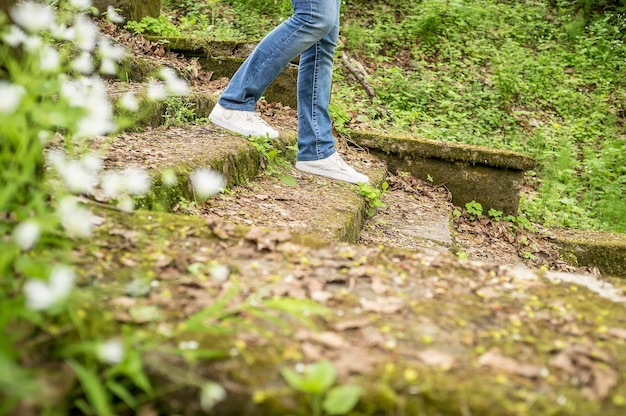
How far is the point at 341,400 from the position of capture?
1.05 meters

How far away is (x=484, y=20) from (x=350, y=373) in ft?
28.7

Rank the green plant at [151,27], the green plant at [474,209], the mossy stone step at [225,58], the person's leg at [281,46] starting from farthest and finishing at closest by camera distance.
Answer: the green plant at [151,27] → the mossy stone step at [225,58] → the green plant at [474,209] → the person's leg at [281,46]

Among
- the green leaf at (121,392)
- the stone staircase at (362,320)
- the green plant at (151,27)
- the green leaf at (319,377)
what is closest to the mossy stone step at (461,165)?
the green plant at (151,27)

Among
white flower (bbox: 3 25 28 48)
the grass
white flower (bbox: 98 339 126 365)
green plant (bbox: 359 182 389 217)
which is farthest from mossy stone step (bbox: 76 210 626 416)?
the grass

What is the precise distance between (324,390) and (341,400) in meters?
0.05

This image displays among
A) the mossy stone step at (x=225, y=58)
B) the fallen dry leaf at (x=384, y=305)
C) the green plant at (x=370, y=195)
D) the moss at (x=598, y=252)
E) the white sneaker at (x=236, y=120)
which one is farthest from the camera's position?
the mossy stone step at (x=225, y=58)

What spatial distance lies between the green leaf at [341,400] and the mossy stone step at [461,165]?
12.0 feet

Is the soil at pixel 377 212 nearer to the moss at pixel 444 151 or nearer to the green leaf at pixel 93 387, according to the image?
the moss at pixel 444 151

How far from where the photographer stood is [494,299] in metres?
1.53

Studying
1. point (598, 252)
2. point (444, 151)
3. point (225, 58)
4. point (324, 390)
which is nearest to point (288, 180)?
point (444, 151)

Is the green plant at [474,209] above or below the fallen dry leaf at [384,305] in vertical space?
below

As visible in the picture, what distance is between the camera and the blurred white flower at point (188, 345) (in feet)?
3.76

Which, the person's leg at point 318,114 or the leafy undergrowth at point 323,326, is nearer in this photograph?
the leafy undergrowth at point 323,326

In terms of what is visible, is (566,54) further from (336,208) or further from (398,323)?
(398,323)
